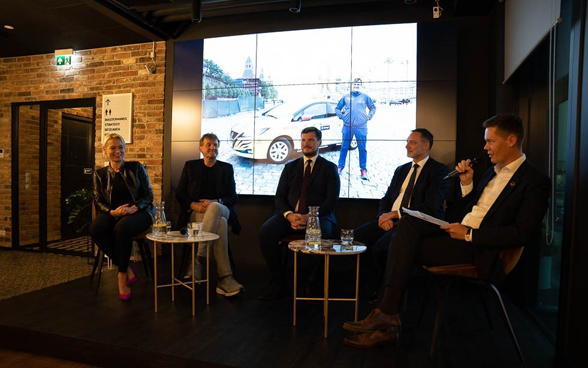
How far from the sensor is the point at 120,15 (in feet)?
14.0

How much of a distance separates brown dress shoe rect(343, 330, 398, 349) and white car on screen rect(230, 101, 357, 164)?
225 cm

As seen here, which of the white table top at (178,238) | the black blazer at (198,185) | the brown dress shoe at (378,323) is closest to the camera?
the brown dress shoe at (378,323)

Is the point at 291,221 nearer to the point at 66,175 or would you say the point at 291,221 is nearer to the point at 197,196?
the point at 197,196

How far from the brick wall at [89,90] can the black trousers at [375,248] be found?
2774 millimetres

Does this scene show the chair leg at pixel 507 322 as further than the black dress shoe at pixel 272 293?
No

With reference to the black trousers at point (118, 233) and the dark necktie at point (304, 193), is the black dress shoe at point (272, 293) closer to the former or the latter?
the dark necktie at point (304, 193)

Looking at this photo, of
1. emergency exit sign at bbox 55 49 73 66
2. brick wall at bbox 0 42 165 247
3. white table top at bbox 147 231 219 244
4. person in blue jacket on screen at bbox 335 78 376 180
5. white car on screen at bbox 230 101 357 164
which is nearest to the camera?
white table top at bbox 147 231 219 244

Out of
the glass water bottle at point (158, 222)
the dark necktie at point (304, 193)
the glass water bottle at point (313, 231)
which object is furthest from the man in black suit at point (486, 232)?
the glass water bottle at point (158, 222)

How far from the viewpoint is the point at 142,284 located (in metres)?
3.72

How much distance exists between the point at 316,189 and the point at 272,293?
1014 millimetres

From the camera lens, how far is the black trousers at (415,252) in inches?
89.7

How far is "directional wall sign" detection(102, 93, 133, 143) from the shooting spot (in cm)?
507

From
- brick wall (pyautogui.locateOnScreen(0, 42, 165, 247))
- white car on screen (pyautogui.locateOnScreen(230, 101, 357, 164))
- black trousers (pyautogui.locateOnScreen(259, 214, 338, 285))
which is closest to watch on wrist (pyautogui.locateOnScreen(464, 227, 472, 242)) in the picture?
black trousers (pyautogui.locateOnScreen(259, 214, 338, 285))

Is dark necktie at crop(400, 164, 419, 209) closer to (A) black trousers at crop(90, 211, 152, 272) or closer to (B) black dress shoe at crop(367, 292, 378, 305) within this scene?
(B) black dress shoe at crop(367, 292, 378, 305)
